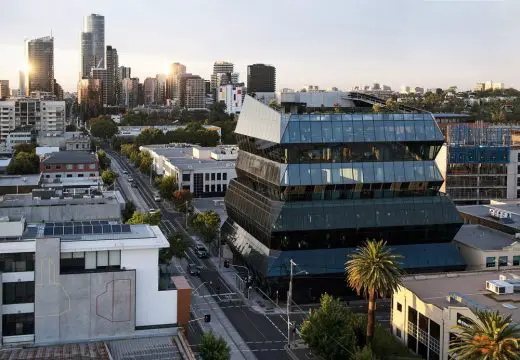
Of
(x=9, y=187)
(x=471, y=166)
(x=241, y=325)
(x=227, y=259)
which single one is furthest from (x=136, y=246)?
(x=471, y=166)

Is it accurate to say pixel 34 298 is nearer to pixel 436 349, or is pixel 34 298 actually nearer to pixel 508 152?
pixel 436 349

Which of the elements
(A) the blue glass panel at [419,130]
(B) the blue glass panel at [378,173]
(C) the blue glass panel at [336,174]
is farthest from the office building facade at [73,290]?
(A) the blue glass panel at [419,130]

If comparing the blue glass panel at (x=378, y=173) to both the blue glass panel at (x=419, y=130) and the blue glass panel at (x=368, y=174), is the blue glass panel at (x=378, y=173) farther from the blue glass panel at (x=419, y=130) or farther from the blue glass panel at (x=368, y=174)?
the blue glass panel at (x=419, y=130)

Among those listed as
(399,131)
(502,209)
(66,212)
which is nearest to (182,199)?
(66,212)

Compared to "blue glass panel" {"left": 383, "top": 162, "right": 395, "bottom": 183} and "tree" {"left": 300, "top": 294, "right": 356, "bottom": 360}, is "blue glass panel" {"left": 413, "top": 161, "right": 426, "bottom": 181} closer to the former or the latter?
"blue glass panel" {"left": 383, "top": 162, "right": 395, "bottom": 183}

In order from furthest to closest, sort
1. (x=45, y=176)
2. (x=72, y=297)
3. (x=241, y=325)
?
(x=45, y=176) → (x=241, y=325) → (x=72, y=297)

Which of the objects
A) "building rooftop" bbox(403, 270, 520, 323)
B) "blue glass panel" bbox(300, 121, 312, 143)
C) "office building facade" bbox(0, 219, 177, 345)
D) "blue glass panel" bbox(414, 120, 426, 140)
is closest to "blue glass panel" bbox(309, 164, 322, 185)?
"blue glass panel" bbox(300, 121, 312, 143)
